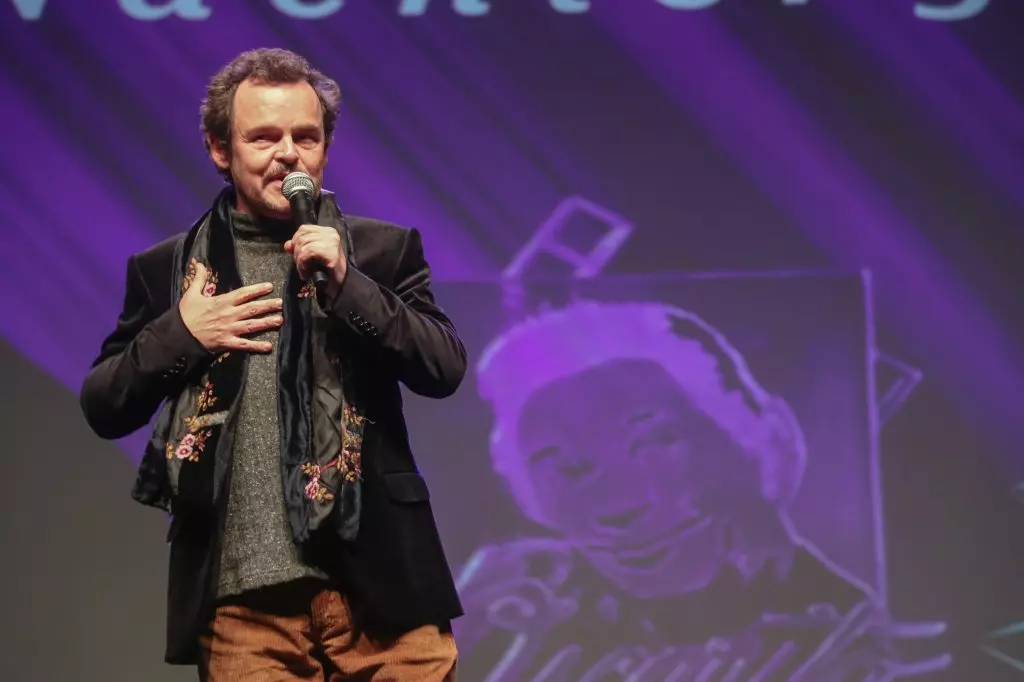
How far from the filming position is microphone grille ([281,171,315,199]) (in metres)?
1.54

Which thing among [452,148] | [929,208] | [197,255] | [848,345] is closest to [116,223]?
[452,148]

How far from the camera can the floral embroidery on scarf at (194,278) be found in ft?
5.39

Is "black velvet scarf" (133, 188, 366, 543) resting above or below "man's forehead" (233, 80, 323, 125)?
below

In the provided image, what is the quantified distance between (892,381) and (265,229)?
Answer: 1.60 m

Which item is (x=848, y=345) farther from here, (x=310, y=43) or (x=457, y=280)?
(x=310, y=43)

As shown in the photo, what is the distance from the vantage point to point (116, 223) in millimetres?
2781

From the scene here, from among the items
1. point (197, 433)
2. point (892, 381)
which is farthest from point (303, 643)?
point (892, 381)

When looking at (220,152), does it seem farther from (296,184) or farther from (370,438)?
(370,438)

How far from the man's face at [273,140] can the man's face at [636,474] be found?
1.19 m

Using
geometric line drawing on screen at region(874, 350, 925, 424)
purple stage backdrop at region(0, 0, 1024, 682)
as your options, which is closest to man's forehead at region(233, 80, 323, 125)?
purple stage backdrop at region(0, 0, 1024, 682)

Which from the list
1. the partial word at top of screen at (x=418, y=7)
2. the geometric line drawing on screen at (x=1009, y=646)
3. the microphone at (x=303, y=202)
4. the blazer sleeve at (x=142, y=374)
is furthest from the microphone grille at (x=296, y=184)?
the geometric line drawing on screen at (x=1009, y=646)

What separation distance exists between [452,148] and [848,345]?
3.30 feet

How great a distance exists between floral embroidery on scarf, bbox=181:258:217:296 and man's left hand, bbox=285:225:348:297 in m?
0.22

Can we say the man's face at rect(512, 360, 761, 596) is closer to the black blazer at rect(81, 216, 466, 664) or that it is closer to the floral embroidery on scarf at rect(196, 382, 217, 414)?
the black blazer at rect(81, 216, 466, 664)
